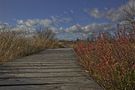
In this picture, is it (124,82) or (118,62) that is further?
(118,62)

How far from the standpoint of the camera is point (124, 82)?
15.7 ft

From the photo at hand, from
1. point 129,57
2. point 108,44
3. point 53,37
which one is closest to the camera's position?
point 129,57

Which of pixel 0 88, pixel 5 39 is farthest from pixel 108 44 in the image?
pixel 5 39

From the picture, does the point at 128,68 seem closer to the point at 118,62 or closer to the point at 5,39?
the point at 118,62

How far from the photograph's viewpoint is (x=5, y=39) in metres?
14.0

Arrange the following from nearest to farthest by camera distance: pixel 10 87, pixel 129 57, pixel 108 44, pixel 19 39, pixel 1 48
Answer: pixel 129 57 < pixel 10 87 < pixel 108 44 < pixel 1 48 < pixel 19 39

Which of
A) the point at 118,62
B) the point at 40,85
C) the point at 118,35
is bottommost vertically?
the point at 40,85

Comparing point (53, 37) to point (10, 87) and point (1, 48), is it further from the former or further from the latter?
point (10, 87)

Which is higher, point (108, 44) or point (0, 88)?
point (108, 44)

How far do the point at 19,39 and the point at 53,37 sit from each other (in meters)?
18.8

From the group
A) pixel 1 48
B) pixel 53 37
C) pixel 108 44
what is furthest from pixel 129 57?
pixel 53 37

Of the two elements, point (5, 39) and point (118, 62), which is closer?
point (118, 62)

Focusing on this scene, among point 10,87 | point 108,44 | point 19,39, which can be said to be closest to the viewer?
point 10,87

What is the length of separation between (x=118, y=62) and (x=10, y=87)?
69.9 inches
